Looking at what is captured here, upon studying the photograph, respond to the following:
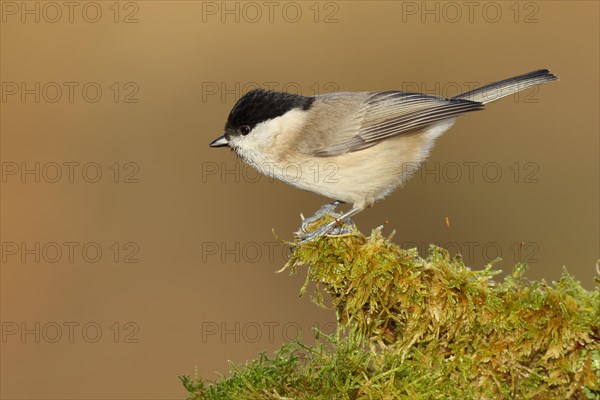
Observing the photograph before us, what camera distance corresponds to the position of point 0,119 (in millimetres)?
6262

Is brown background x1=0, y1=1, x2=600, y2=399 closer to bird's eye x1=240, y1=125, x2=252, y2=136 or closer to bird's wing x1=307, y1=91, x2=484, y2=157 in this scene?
bird's wing x1=307, y1=91, x2=484, y2=157

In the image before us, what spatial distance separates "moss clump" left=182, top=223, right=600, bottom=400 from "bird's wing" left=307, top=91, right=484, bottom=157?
4.15 feet

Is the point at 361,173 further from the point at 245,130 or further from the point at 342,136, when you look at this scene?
the point at 245,130

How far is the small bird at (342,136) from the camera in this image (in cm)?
354

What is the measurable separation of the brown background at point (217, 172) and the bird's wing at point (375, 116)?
1745 millimetres

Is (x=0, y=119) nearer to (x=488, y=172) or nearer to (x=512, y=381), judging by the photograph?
(x=488, y=172)

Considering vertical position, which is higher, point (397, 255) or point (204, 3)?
point (204, 3)

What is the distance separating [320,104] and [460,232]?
7.93 feet

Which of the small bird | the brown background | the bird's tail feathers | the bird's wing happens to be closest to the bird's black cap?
the small bird

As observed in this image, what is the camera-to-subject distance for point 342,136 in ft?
12.1

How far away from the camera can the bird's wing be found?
3.62m

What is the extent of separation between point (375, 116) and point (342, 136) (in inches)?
9.7

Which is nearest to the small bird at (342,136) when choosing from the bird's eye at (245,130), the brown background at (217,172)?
the bird's eye at (245,130)

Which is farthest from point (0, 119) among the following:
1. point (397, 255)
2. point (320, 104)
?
point (397, 255)
